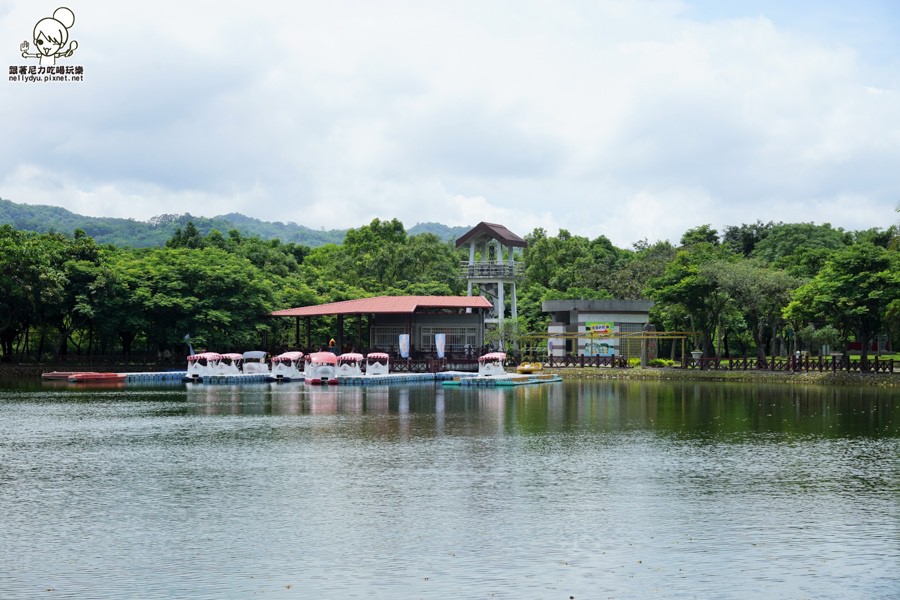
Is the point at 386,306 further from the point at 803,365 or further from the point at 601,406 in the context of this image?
the point at 601,406

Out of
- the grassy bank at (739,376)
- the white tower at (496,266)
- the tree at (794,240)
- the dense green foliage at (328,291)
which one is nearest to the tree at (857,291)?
the dense green foliage at (328,291)

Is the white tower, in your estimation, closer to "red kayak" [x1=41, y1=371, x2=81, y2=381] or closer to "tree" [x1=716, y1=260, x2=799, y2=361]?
"tree" [x1=716, y1=260, x2=799, y2=361]

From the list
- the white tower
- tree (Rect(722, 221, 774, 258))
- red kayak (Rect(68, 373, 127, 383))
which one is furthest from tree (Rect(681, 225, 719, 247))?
red kayak (Rect(68, 373, 127, 383))

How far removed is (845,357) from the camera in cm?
5603

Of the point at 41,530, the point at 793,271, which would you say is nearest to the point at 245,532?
the point at 41,530

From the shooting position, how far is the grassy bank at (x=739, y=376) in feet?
174

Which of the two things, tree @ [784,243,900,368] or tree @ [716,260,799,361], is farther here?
tree @ [716,260,799,361]

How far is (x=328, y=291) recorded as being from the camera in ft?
263

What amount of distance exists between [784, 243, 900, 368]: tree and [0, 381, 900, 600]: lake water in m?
17.6

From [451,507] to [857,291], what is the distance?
3960 cm

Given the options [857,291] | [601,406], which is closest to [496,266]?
[857,291]

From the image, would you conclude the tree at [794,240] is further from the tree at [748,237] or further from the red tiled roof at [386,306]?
the red tiled roof at [386,306]

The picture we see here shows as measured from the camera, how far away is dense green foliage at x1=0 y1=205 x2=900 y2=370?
2165 inches

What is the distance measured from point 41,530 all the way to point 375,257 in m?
76.8
